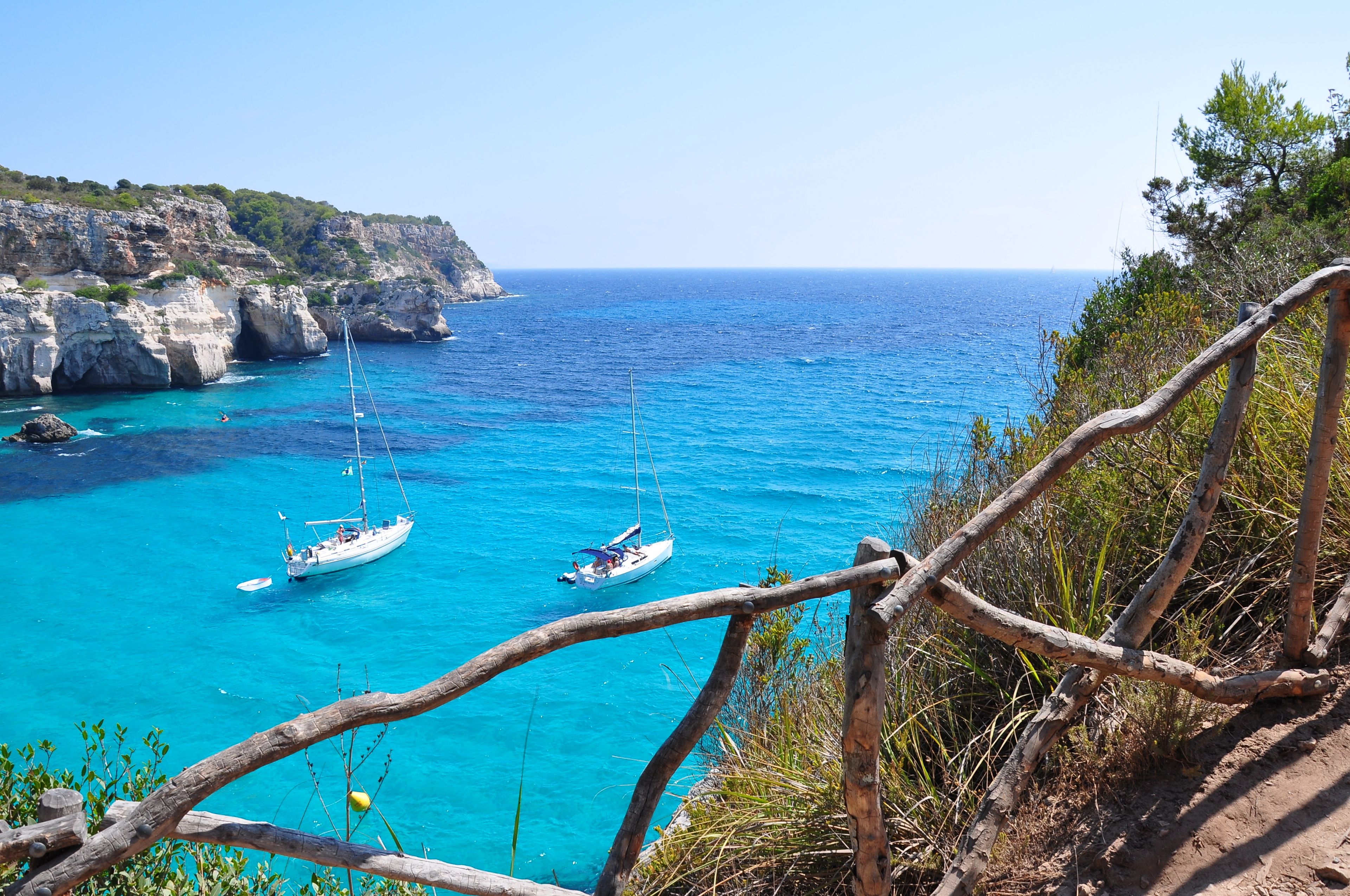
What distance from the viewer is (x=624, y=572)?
2064 cm

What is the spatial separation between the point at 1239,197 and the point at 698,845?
1961 centimetres

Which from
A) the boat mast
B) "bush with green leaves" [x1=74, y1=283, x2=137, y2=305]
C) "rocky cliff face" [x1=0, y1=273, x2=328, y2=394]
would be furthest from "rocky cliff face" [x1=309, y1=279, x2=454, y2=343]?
the boat mast

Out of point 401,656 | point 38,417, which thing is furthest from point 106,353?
point 401,656

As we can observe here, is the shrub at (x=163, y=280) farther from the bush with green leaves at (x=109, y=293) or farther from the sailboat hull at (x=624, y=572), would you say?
the sailboat hull at (x=624, y=572)

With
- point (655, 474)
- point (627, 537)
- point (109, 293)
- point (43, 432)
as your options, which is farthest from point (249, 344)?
point (627, 537)

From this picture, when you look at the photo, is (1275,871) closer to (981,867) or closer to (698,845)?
(981,867)

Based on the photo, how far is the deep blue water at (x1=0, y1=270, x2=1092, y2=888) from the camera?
13.9 meters

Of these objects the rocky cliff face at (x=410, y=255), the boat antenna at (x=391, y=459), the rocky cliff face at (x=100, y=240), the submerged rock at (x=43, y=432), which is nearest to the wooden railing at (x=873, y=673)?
the boat antenna at (x=391, y=459)

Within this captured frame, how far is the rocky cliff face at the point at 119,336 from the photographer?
37.9 m

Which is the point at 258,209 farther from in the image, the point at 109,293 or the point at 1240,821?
the point at 1240,821

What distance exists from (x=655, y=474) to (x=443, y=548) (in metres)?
7.01

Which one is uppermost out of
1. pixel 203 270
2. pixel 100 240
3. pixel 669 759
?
pixel 100 240

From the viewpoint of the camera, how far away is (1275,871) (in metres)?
2.05

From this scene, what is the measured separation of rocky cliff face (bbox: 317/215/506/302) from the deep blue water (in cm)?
3112
